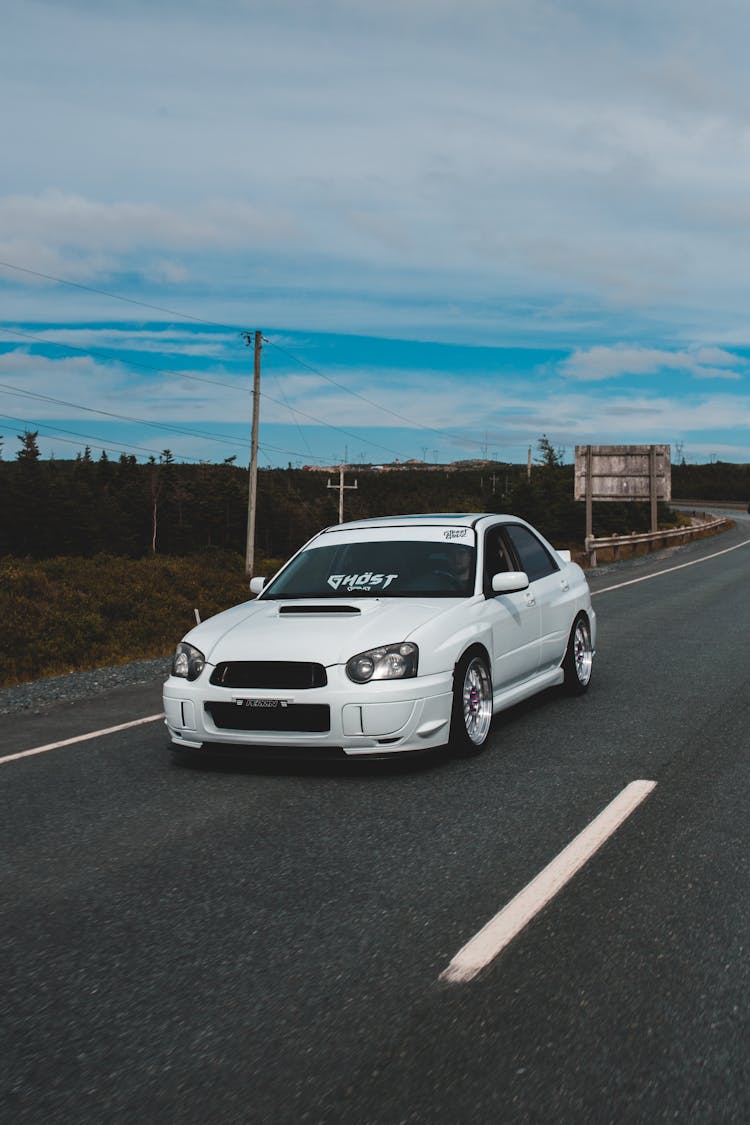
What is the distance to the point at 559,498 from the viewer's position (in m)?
100

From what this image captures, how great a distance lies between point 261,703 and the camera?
602 centimetres

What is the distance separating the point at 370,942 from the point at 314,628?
2916 mm

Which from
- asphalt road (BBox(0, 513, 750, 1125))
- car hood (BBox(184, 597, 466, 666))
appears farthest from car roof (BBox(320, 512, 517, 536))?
asphalt road (BBox(0, 513, 750, 1125))

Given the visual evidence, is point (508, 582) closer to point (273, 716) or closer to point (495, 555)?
point (495, 555)

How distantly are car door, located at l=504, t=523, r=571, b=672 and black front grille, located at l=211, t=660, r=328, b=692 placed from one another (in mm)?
2593

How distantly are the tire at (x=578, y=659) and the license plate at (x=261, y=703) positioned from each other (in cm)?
346

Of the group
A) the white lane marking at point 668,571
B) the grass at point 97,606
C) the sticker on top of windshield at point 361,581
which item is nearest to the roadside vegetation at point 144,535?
the grass at point 97,606

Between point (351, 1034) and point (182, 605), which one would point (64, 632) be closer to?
point (182, 605)

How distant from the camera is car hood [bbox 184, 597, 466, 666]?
6105 millimetres

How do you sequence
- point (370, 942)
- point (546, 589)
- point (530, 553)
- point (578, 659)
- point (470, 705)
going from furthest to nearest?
1. point (578, 659)
2. point (530, 553)
3. point (546, 589)
4. point (470, 705)
5. point (370, 942)

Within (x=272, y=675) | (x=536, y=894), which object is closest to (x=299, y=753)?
(x=272, y=675)

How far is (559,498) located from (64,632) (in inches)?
3054

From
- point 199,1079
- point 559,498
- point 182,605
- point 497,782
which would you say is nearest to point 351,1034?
point 199,1079

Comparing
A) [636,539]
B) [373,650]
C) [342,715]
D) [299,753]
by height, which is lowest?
[299,753]
